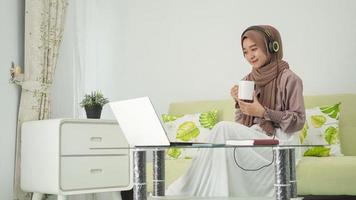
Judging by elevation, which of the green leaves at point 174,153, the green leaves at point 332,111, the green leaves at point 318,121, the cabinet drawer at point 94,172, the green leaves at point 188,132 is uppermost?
the green leaves at point 332,111

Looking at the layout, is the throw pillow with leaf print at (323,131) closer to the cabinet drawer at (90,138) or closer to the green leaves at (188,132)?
the green leaves at (188,132)

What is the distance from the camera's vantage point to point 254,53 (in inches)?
126

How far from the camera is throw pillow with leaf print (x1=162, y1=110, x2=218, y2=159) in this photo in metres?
4.01

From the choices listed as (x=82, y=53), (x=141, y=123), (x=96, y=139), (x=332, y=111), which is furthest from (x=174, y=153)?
(x=141, y=123)

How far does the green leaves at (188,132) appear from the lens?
4.02m

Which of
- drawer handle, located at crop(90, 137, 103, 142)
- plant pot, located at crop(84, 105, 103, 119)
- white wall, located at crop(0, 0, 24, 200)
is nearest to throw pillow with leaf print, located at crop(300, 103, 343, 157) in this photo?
drawer handle, located at crop(90, 137, 103, 142)

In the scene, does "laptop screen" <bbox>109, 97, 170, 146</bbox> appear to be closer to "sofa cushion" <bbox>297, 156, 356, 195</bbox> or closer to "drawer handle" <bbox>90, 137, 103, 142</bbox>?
"sofa cushion" <bbox>297, 156, 356, 195</bbox>

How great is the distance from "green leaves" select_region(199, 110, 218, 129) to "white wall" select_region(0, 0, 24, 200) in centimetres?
134

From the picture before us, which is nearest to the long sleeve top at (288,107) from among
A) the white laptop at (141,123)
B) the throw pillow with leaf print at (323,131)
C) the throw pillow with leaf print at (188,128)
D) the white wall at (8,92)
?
the throw pillow with leaf print at (323,131)

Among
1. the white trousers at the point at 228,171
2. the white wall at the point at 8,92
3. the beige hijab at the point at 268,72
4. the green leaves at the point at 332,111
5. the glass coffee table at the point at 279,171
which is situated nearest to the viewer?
the glass coffee table at the point at 279,171

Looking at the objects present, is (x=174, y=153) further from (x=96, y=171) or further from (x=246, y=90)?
(x=246, y=90)

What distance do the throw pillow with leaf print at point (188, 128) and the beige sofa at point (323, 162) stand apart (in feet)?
0.48

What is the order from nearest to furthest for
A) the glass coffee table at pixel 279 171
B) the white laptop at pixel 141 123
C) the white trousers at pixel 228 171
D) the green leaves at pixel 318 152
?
the glass coffee table at pixel 279 171 < the white laptop at pixel 141 123 < the white trousers at pixel 228 171 < the green leaves at pixel 318 152

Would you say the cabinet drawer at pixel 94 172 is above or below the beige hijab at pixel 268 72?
below
